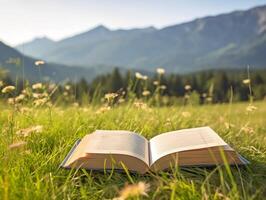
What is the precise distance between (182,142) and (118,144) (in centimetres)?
37

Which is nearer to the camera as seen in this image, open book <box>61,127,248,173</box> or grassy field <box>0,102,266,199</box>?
grassy field <box>0,102,266,199</box>

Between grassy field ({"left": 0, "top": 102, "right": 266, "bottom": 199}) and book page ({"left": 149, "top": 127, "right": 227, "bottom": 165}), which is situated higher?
book page ({"left": 149, "top": 127, "right": 227, "bottom": 165})

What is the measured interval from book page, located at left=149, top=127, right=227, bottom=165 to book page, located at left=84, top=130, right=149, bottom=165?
0.06 metres

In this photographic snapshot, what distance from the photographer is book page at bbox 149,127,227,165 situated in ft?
7.50

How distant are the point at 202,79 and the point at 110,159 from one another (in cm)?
6541

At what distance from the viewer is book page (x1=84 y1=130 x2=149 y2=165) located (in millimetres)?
2240

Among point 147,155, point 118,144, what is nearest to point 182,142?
point 147,155

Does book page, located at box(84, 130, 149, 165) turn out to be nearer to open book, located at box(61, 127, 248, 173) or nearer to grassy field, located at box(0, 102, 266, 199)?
open book, located at box(61, 127, 248, 173)

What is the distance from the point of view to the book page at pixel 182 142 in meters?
2.29

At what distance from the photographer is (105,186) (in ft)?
7.25

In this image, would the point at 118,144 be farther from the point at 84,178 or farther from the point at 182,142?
the point at 182,142

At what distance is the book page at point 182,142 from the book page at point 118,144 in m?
0.06

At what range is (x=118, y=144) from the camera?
94.3 inches

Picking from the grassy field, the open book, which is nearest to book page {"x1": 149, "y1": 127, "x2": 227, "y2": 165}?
the open book
